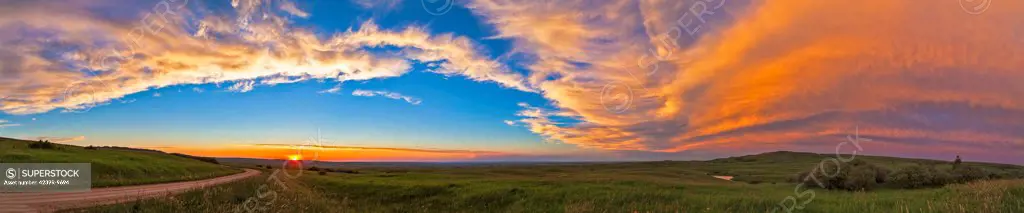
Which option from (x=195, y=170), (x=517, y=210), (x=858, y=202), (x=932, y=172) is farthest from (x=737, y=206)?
(x=195, y=170)

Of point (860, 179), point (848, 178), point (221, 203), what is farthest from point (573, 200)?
point (860, 179)

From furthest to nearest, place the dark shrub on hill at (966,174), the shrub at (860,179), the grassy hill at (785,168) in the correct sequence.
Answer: the grassy hill at (785,168), the dark shrub on hill at (966,174), the shrub at (860,179)

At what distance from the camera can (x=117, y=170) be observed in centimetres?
3934

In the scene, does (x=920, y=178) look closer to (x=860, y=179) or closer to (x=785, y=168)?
(x=860, y=179)

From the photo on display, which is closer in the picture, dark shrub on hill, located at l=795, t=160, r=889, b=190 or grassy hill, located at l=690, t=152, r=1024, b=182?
dark shrub on hill, located at l=795, t=160, r=889, b=190

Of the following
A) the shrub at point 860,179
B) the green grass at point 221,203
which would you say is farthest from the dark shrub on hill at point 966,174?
the green grass at point 221,203

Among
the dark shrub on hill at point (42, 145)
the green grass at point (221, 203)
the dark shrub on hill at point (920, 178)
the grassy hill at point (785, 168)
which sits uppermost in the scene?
the dark shrub on hill at point (42, 145)

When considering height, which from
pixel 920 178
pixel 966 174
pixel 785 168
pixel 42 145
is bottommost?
pixel 785 168

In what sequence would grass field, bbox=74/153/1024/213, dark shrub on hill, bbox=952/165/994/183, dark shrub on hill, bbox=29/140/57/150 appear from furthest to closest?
dark shrub on hill, bbox=29/140/57/150
dark shrub on hill, bbox=952/165/994/183
grass field, bbox=74/153/1024/213

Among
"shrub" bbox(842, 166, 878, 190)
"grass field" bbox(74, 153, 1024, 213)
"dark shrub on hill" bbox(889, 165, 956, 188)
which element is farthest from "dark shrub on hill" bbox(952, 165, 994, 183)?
"grass field" bbox(74, 153, 1024, 213)

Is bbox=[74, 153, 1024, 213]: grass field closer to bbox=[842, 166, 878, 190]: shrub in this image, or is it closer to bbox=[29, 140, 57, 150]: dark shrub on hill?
bbox=[842, 166, 878, 190]: shrub

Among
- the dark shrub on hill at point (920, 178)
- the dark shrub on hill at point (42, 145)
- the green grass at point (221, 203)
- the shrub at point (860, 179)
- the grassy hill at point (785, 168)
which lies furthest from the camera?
the grassy hill at point (785, 168)

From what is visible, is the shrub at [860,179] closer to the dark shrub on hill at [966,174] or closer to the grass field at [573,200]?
the dark shrub on hill at [966,174]

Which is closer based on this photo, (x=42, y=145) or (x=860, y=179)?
(x=860, y=179)
